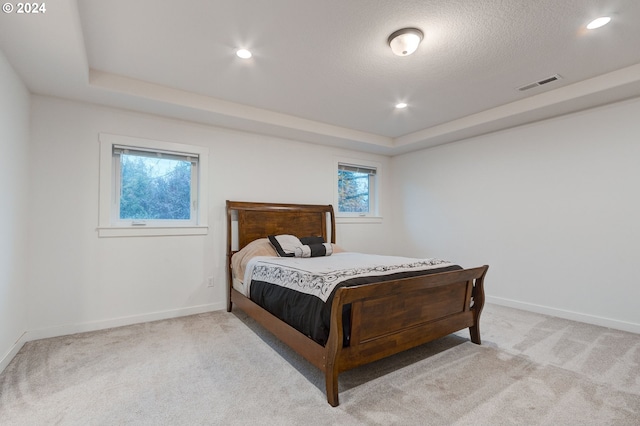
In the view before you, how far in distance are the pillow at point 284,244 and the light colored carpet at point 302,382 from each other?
1.00m

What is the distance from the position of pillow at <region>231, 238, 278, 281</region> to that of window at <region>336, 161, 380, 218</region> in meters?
1.59

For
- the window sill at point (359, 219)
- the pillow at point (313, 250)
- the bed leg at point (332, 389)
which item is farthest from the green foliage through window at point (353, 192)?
the bed leg at point (332, 389)

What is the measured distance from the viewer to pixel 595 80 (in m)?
2.76

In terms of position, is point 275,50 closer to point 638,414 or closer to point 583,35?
point 583,35

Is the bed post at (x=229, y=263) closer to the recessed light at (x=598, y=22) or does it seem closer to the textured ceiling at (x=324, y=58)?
the textured ceiling at (x=324, y=58)

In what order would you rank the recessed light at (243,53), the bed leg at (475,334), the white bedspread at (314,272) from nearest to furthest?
the white bedspread at (314,272), the recessed light at (243,53), the bed leg at (475,334)

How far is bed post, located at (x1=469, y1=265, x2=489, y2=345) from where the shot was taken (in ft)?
8.75

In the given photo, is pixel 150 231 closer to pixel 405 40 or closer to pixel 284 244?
pixel 284 244

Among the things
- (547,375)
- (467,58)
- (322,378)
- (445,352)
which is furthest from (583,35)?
(322,378)

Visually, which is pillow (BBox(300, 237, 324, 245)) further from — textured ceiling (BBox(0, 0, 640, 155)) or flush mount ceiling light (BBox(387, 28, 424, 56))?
flush mount ceiling light (BBox(387, 28, 424, 56))

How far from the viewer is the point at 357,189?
5.23 metres

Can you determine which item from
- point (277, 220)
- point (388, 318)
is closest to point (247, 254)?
point (277, 220)

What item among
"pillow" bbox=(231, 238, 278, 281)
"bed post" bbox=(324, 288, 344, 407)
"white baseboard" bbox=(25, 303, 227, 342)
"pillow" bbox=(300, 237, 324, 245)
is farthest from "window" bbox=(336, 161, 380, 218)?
"bed post" bbox=(324, 288, 344, 407)

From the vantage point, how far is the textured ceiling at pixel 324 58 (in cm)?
190
